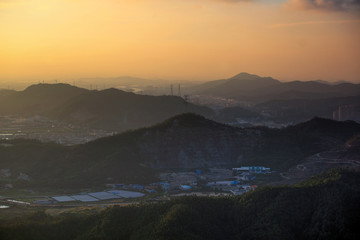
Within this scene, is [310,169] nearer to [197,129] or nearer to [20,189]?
[197,129]

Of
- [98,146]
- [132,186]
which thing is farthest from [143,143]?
[132,186]

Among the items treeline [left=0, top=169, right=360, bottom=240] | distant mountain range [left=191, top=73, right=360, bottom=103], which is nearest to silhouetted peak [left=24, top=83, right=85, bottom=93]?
distant mountain range [left=191, top=73, right=360, bottom=103]

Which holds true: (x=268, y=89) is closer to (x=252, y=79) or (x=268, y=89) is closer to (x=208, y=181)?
(x=252, y=79)

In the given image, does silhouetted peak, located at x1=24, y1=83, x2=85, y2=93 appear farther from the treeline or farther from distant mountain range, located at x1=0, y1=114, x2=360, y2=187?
the treeline

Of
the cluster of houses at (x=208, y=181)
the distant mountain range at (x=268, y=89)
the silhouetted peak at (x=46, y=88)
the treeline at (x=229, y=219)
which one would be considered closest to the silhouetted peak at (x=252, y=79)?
the distant mountain range at (x=268, y=89)

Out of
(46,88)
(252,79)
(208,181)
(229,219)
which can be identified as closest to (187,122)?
(208,181)

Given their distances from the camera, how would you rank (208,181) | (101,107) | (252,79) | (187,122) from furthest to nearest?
(252,79)
(101,107)
(187,122)
(208,181)
